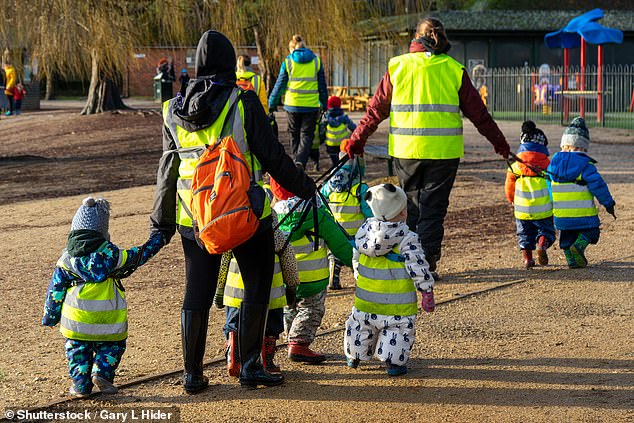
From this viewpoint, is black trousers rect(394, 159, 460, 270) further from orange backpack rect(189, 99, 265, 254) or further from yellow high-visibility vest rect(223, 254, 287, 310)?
orange backpack rect(189, 99, 265, 254)

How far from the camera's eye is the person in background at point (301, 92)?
14.6m

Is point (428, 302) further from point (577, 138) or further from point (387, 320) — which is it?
point (577, 138)

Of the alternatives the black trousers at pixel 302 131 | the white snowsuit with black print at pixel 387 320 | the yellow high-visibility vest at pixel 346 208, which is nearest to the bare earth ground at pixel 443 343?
the white snowsuit with black print at pixel 387 320

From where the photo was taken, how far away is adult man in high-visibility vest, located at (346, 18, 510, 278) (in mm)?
7754

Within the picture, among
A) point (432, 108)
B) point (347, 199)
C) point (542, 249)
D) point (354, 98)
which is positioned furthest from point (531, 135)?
point (354, 98)

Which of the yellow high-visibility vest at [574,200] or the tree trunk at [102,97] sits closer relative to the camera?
the yellow high-visibility vest at [574,200]

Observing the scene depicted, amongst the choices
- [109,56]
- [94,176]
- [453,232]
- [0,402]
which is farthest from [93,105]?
[0,402]

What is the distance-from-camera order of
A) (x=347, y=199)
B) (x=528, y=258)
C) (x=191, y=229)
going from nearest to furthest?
(x=191, y=229) < (x=347, y=199) < (x=528, y=258)

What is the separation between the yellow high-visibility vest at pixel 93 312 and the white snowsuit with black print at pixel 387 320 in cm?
127

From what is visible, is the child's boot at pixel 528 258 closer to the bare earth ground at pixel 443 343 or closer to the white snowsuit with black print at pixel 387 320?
the bare earth ground at pixel 443 343

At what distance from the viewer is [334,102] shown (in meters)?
14.7

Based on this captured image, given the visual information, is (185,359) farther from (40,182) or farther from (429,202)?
(40,182)

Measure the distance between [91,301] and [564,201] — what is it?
4.62 meters

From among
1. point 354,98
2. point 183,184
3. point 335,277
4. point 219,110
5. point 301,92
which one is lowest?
point 335,277
